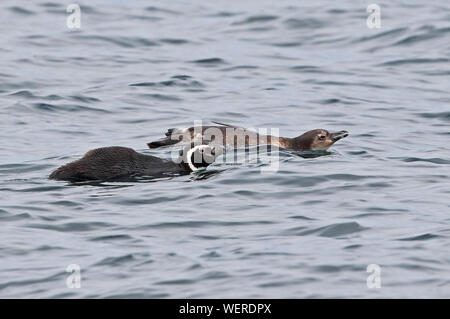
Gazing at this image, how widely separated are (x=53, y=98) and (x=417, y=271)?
9.48m

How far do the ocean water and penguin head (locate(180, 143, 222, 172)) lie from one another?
0.72 ft

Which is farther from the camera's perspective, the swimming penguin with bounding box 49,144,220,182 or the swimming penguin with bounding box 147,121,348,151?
the swimming penguin with bounding box 147,121,348,151

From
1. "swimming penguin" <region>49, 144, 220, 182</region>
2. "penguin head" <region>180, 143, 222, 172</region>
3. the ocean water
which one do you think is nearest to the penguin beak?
the ocean water

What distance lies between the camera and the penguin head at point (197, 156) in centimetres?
1162

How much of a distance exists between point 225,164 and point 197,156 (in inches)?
32.5

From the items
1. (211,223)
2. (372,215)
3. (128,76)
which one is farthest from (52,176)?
(128,76)

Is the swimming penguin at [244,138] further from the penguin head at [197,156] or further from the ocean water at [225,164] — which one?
the penguin head at [197,156]

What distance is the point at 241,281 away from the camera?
26.1 feet

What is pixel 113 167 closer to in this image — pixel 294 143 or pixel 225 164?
pixel 225 164

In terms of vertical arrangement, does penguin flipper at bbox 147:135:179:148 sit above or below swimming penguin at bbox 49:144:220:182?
above

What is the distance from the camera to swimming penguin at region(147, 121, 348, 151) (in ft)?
43.4

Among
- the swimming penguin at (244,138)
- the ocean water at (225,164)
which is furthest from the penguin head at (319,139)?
the ocean water at (225,164)

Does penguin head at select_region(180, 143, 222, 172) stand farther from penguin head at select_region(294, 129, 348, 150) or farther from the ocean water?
penguin head at select_region(294, 129, 348, 150)
